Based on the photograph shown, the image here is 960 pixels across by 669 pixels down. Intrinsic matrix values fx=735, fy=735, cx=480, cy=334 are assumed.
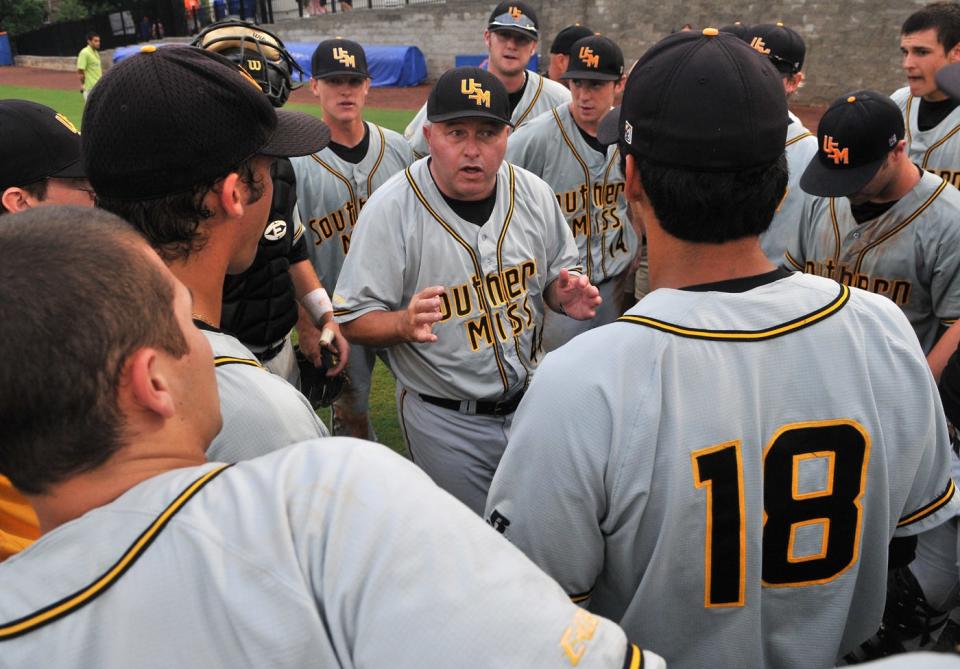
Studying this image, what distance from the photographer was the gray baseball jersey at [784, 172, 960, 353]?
320cm

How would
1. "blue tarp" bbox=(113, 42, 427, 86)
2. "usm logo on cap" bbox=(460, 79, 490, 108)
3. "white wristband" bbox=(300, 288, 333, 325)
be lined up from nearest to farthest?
"usm logo on cap" bbox=(460, 79, 490, 108) < "white wristband" bbox=(300, 288, 333, 325) < "blue tarp" bbox=(113, 42, 427, 86)

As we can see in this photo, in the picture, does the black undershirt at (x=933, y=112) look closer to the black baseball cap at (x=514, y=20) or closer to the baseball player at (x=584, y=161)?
the baseball player at (x=584, y=161)

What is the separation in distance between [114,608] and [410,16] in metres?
25.9

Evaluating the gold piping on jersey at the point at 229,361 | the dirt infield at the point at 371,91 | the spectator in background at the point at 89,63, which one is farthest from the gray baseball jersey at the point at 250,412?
the spectator in background at the point at 89,63

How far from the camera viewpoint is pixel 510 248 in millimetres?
3322

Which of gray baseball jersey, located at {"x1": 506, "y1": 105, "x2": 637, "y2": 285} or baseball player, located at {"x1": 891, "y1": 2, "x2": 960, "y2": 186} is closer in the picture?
baseball player, located at {"x1": 891, "y1": 2, "x2": 960, "y2": 186}

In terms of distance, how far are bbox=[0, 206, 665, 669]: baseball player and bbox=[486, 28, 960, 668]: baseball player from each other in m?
0.59

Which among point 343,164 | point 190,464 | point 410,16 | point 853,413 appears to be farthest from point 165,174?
point 410,16

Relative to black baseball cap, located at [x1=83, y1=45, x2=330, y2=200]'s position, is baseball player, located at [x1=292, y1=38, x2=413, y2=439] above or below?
below

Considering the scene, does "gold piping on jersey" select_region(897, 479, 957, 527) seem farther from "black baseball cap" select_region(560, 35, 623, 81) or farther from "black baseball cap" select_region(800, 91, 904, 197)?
"black baseball cap" select_region(560, 35, 623, 81)

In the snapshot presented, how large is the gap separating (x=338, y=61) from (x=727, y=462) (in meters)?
4.11

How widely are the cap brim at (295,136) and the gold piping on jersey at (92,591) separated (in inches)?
52.0

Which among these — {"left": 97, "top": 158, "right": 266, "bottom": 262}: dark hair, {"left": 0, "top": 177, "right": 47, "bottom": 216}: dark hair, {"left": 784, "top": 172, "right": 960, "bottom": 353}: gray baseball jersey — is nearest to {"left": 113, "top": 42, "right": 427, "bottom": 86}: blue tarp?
{"left": 784, "top": 172, "right": 960, "bottom": 353}: gray baseball jersey

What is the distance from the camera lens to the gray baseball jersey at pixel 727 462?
1.50 meters
